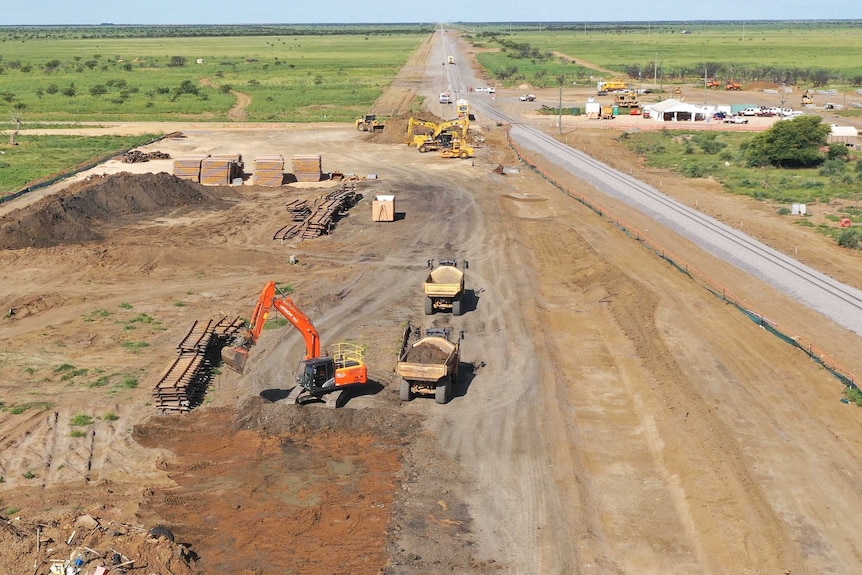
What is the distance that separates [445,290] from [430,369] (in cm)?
863

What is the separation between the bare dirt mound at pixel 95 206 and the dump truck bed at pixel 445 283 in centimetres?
2263

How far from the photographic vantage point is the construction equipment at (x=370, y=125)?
87.1 metres

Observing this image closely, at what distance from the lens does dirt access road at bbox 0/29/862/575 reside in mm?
19375

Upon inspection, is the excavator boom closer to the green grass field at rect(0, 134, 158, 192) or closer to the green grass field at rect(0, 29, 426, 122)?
the green grass field at rect(0, 134, 158, 192)

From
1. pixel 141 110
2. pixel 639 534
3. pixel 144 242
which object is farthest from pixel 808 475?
pixel 141 110

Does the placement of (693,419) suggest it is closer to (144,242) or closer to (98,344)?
(98,344)

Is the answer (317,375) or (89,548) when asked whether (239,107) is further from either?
(89,548)

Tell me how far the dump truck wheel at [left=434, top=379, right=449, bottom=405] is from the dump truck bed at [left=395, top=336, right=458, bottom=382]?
45 centimetres

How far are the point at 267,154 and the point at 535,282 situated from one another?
139 feet

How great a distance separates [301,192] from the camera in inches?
2361

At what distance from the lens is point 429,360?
27.3m

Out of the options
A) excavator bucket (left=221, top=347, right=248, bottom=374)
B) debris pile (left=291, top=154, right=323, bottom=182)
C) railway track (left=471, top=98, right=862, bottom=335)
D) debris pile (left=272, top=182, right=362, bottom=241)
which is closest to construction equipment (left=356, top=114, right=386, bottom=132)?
railway track (left=471, top=98, right=862, bottom=335)

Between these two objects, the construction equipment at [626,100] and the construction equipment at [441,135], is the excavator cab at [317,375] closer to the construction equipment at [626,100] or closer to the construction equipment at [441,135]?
the construction equipment at [441,135]

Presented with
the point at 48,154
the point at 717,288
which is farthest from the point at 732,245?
the point at 48,154
